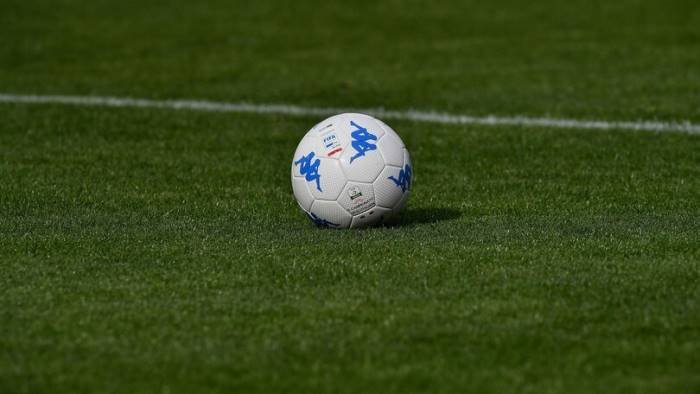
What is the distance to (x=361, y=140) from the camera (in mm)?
8008

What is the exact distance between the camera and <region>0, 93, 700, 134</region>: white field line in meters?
12.7

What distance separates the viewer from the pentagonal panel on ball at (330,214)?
7945mm

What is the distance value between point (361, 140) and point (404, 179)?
15.3 inches

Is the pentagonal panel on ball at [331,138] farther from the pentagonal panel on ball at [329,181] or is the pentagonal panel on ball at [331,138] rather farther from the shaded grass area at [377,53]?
the shaded grass area at [377,53]

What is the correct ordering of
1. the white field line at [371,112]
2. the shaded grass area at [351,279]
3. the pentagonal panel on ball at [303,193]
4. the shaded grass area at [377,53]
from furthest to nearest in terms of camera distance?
the shaded grass area at [377,53] → the white field line at [371,112] → the pentagonal panel on ball at [303,193] → the shaded grass area at [351,279]

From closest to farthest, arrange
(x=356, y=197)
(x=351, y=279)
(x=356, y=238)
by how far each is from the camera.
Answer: (x=351, y=279) < (x=356, y=238) < (x=356, y=197)

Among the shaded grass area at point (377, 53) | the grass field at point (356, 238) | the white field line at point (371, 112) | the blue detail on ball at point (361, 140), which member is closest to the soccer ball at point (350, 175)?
the blue detail on ball at point (361, 140)

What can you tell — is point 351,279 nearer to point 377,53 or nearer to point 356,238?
point 356,238

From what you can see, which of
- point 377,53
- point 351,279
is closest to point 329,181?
point 351,279

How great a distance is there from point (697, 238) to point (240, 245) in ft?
9.36

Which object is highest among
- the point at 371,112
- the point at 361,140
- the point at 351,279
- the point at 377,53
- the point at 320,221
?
the point at 361,140

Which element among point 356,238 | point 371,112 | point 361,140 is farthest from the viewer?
point 371,112

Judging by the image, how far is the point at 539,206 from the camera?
9.03 m

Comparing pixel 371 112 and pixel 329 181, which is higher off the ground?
pixel 329 181
